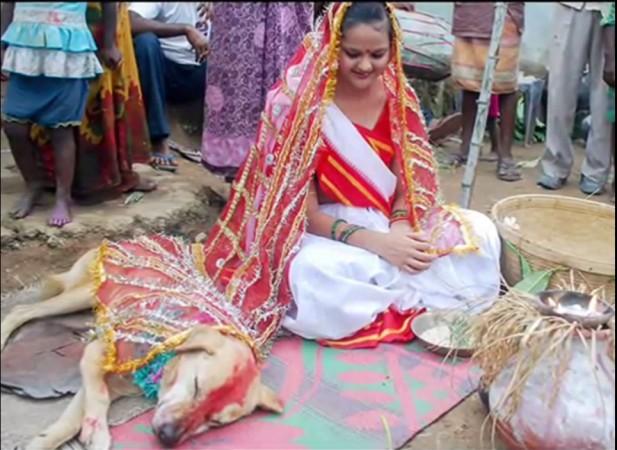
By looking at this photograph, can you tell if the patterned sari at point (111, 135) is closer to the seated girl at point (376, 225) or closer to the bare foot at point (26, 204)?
the bare foot at point (26, 204)

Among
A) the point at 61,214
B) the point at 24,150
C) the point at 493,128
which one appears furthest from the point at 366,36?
the point at 493,128

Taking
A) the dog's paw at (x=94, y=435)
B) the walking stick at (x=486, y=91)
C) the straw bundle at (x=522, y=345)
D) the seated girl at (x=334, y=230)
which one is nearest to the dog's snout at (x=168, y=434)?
the dog's paw at (x=94, y=435)

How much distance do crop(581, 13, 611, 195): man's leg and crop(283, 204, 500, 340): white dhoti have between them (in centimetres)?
181

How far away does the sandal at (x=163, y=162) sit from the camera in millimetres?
4453

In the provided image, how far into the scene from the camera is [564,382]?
6.24 feet

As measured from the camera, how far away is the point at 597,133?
4527 mm

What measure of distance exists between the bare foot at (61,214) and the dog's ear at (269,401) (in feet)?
5.55

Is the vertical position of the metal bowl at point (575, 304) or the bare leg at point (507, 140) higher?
the metal bowl at point (575, 304)

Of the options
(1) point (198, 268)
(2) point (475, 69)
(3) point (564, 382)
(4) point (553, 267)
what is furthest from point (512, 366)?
(2) point (475, 69)

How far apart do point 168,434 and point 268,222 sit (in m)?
0.86

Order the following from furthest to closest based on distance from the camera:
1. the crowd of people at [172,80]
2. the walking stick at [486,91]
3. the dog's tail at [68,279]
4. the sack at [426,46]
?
the sack at [426,46]
the crowd of people at [172,80]
the walking stick at [486,91]
the dog's tail at [68,279]

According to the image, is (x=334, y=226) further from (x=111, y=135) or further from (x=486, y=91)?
(x=111, y=135)

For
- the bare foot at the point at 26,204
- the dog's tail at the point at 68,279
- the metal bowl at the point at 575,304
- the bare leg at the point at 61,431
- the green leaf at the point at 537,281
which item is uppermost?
the metal bowl at the point at 575,304

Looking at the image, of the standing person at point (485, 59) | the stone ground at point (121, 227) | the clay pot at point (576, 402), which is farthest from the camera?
the standing person at point (485, 59)
